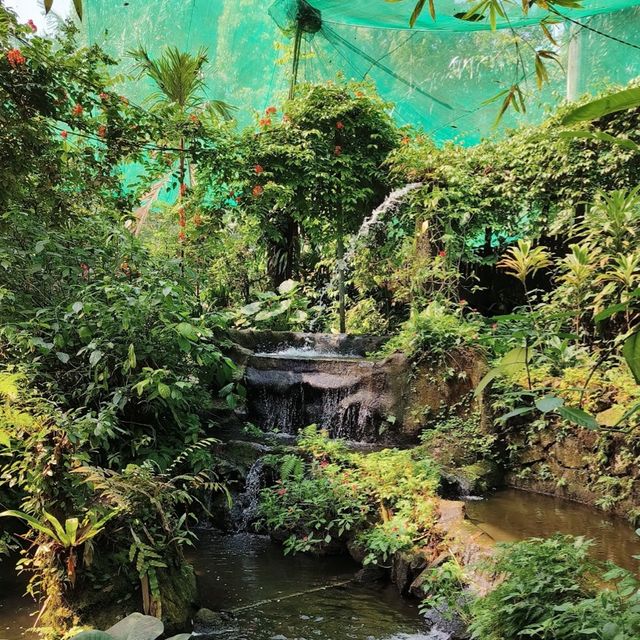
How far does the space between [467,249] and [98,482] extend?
22.0 ft

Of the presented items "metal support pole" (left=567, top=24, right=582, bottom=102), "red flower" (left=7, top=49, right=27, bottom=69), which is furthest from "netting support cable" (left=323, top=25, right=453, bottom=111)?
"red flower" (left=7, top=49, right=27, bottom=69)

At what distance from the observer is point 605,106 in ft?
2.60

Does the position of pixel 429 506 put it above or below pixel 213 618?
above

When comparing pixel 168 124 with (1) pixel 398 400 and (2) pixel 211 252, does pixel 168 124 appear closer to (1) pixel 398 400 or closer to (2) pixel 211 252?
(2) pixel 211 252

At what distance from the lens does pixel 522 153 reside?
25.2 ft

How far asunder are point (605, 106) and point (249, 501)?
4.95 metres

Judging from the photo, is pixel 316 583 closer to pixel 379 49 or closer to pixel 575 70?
pixel 575 70

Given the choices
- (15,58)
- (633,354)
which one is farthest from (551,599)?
(15,58)

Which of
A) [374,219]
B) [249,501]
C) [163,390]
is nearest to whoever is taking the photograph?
[163,390]

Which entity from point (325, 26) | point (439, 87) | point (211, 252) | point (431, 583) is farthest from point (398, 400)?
point (325, 26)

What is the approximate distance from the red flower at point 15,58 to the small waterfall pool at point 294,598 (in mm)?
4198

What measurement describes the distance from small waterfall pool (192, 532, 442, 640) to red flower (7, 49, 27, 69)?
4198 millimetres

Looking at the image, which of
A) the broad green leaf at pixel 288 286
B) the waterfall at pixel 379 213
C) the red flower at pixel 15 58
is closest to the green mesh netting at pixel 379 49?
the waterfall at pixel 379 213

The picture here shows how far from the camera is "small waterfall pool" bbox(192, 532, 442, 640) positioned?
10.7ft
